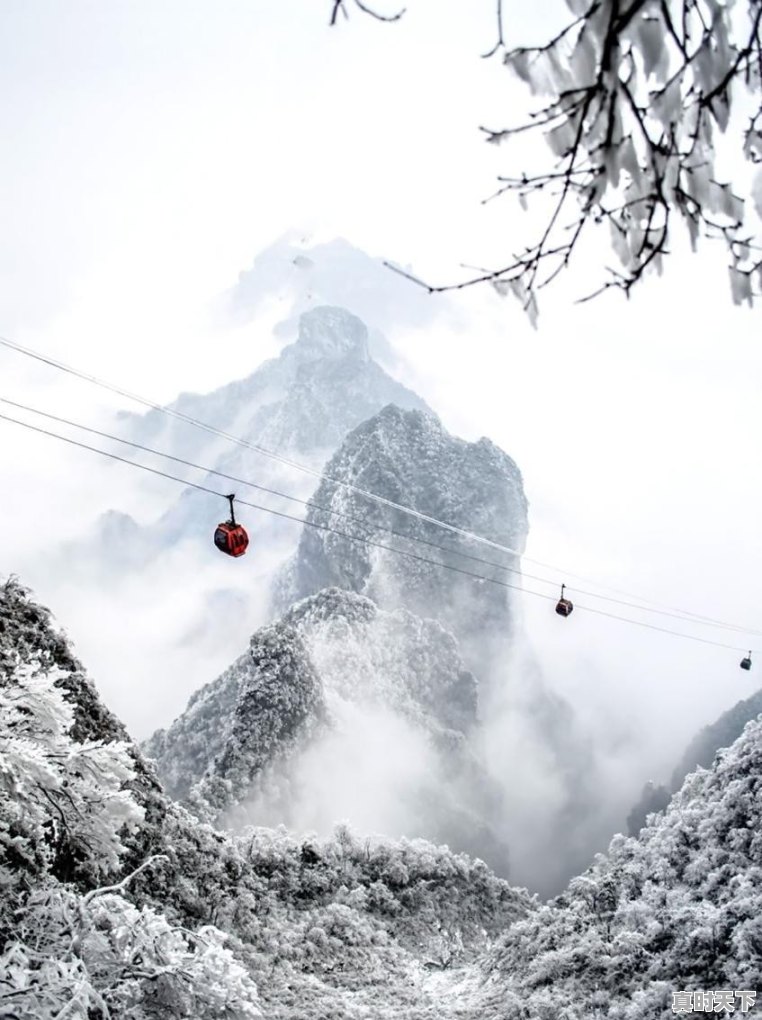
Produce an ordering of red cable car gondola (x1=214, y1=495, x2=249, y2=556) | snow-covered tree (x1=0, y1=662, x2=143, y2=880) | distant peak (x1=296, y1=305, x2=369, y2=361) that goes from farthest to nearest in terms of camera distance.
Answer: distant peak (x1=296, y1=305, x2=369, y2=361), red cable car gondola (x1=214, y1=495, x2=249, y2=556), snow-covered tree (x1=0, y1=662, x2=143, y2=880)

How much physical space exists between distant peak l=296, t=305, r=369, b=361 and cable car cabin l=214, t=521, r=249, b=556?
12583 cm

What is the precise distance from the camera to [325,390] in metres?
125

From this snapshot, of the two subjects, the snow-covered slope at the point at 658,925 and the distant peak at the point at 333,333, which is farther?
the distant peak at the point at 333,333

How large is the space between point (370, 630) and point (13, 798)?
40.5 m

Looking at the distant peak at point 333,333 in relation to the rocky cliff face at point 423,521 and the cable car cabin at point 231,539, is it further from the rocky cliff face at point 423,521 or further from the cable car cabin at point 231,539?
the cable car cabin at point 231,539

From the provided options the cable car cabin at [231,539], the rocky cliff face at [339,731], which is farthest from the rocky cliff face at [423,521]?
the cable car cabin at [231,539]

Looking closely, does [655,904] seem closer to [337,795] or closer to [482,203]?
[482,203]

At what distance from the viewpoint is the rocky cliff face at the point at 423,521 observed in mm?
64250

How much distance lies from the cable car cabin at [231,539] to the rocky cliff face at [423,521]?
5207 centimetres

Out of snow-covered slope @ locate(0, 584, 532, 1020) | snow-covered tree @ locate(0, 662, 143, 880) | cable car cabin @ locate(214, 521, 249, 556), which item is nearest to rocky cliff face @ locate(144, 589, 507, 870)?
snow-covered slope @ locate(0, 584, 532, 1020)

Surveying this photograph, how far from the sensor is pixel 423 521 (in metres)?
65.4

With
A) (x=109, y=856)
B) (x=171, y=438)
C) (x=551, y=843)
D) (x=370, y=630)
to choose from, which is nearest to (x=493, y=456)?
(x=370, y=630)

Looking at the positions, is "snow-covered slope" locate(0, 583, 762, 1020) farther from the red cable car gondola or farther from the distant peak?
the distant peak

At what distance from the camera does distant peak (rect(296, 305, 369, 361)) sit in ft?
433
